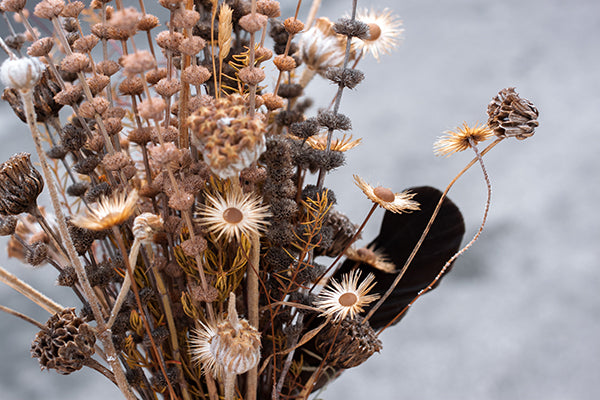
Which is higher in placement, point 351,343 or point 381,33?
point 381,33

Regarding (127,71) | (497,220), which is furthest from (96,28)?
(497,220)

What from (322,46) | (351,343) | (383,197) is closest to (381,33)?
(322,46)

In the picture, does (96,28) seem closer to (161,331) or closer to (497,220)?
(161,331)

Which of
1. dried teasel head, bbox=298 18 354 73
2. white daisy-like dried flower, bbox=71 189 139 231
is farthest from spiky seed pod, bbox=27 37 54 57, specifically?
dried teasel head, bbox=298 18 354 73

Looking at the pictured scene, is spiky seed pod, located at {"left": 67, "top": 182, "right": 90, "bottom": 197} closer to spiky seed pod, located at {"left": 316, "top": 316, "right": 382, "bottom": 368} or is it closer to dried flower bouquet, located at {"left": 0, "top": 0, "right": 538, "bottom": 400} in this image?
dried flower bouquet, located at {"left": 0, "top": 0, "right": 538, "bottom": 400}

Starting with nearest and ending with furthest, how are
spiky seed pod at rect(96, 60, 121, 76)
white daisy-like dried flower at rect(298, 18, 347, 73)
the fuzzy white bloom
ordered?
the fuzzy white bloom < spiky seed pod at rect(96, 60, 121, 76) < white daisy-like dried flower at rect(298, 18, 347, 73)

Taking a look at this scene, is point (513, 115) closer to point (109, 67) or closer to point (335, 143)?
point (335, 143)

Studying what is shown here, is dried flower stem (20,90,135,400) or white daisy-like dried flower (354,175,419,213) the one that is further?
white daisy-like dried flower (354,175,419,213)

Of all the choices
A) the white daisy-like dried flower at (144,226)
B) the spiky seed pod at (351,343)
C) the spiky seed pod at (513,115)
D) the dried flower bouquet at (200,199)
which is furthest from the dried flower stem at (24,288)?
the spiky seed pod at (513,115)
